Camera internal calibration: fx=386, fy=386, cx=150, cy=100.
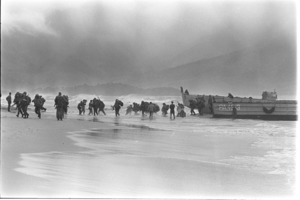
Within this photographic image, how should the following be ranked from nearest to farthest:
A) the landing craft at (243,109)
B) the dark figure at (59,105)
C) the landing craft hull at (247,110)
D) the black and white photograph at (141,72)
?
the black and white photograph at (141,72) → the dark figure at (59,105) → the landing craft at (243,109) → the landing craft hull at (247,110)

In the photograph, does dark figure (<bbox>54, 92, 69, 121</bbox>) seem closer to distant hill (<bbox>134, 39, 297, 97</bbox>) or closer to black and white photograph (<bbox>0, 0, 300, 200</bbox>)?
black and white photograph (<bbox>0, 0, 300, 200</bbox>)

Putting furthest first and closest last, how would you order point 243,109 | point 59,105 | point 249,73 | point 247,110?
1. point 243,109
2. point 247,110
3. point 59,105
4. point 249,73

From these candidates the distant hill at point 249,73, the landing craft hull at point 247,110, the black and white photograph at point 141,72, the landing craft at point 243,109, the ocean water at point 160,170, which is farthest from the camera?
the landing craft hull at point 247,110

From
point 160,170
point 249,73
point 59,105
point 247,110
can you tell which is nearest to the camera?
point 160,170

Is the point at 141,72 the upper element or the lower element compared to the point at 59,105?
upper

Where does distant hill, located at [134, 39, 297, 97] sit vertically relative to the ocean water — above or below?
above

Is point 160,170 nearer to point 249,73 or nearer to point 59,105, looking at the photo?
point 249,73

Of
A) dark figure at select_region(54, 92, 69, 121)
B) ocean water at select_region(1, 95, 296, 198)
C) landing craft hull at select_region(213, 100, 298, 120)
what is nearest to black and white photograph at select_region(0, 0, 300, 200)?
ocean water at select_region(1, 95, 296, 198)

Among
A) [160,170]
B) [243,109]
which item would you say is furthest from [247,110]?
[160,170]

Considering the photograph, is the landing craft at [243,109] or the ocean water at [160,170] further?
the landing craft at [243,109]

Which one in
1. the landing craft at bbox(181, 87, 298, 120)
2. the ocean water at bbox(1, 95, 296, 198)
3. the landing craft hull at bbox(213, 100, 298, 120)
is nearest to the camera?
the ocean water at bbox(1, 95, 296, 198)

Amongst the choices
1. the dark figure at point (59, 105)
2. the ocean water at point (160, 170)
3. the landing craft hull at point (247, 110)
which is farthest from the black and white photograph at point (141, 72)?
the landing craft hull at point (247, 110)

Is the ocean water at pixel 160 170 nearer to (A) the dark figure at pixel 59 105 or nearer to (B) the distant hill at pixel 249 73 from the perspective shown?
(B) the distant hill at pixel 249 73

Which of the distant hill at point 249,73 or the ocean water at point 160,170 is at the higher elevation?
the distant hill at point 249,73
